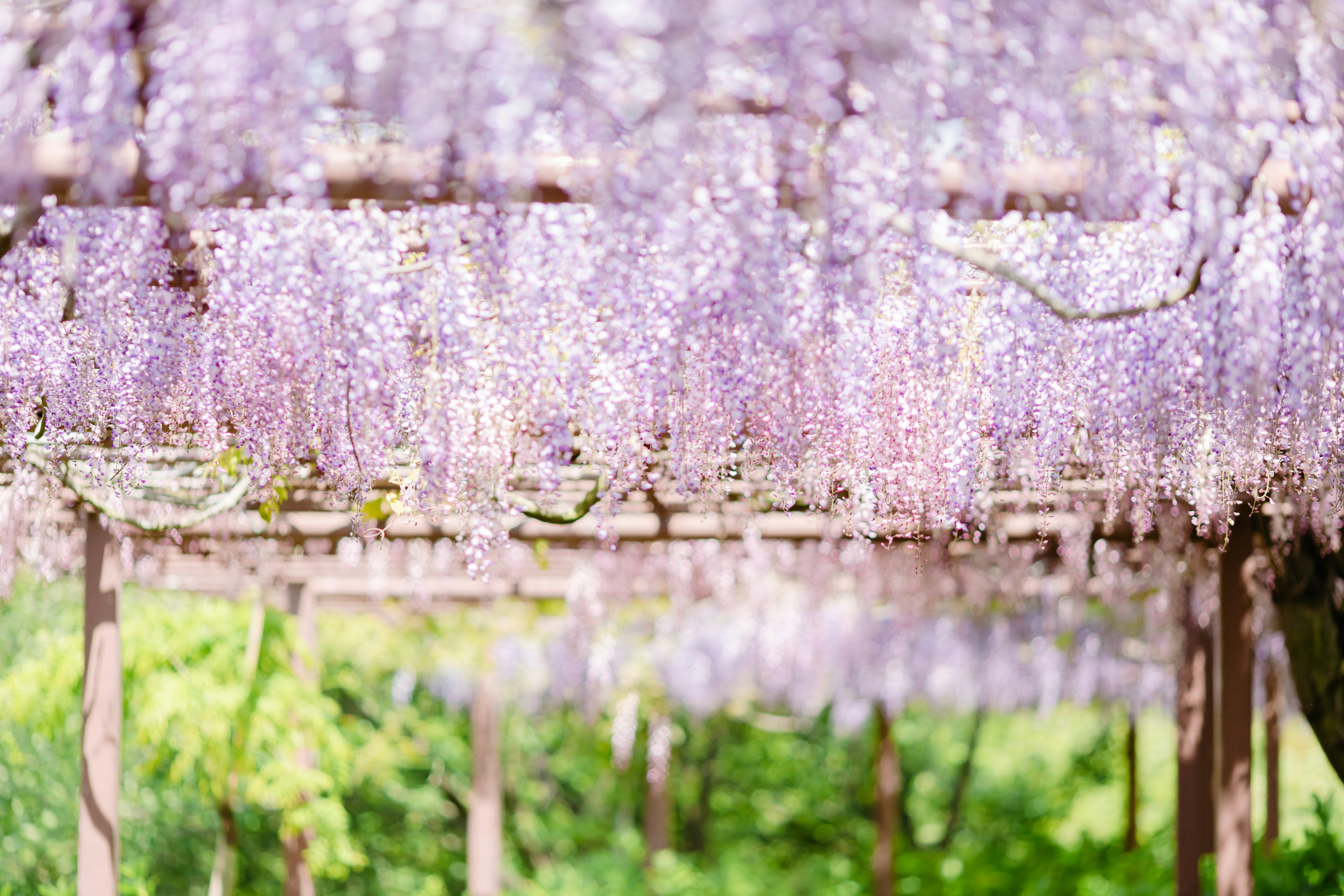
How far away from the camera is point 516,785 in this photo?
12.6m

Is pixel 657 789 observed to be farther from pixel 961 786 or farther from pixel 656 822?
pixel 961 786

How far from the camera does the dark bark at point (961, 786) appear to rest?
507 inches

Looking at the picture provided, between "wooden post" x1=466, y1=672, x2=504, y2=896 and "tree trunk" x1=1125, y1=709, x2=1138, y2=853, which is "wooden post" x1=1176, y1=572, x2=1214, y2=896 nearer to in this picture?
"tree trunk" x1=1125, y1=709, x2=1138, y2=853

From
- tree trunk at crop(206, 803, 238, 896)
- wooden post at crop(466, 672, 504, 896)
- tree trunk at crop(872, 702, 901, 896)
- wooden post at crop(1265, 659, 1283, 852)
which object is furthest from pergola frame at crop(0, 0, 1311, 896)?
tree trunk at crop(872, 702, 901, 896)

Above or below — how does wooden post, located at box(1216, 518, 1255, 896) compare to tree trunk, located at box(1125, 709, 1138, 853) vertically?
above

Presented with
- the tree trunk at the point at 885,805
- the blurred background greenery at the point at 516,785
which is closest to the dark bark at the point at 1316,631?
the blurred background greenery at the point at 516,785

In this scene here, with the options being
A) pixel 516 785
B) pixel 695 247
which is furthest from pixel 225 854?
pixel 516 785

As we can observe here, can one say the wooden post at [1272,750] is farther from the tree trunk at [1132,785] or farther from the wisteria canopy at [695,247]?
the wisteria canopy at [695,247]

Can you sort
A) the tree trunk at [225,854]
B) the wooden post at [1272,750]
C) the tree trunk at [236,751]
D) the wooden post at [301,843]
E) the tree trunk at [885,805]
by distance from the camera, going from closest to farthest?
the tree trunk at [236,751]
the tree trunk at [225,854]
the wooden post at [301,843]
the wooden post at [1272,750]
the tree trunk at [885,805]

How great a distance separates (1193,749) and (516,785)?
7.55m

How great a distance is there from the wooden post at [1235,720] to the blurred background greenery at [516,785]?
90 cm

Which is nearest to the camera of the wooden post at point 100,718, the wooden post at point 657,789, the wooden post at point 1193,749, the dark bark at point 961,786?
the wooden post at point 100,718

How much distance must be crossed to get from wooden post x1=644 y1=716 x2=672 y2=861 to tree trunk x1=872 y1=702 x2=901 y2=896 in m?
2.17

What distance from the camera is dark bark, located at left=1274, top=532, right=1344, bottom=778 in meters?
4.63
